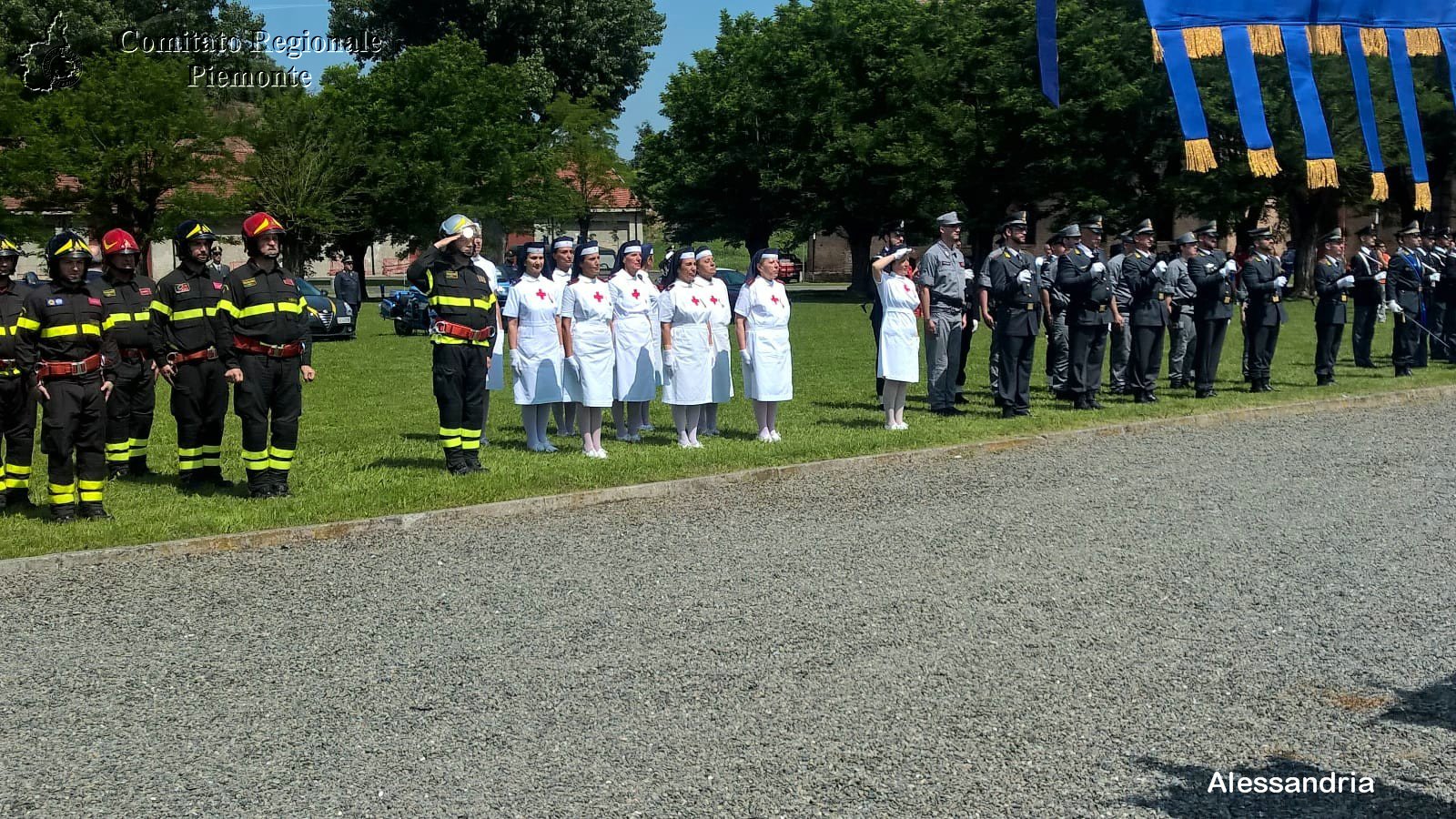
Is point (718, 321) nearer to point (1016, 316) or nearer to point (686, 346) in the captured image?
point (686, 346)

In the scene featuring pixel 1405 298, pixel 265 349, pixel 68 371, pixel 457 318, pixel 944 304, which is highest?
pixel 1405 298

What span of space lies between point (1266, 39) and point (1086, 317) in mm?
12203

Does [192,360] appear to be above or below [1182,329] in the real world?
below

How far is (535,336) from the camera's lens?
44.6 feet

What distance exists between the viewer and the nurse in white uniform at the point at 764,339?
14039 millimetres

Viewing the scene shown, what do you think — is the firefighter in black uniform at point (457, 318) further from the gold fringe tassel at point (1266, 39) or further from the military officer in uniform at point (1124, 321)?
the military officer in uniform at point (1124, 321)

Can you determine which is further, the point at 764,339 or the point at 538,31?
the point at 538,31

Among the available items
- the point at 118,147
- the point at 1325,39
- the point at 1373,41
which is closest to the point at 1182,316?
the point at 1373,41

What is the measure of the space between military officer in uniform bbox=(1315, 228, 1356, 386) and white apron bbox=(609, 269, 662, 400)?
1036 centimetres

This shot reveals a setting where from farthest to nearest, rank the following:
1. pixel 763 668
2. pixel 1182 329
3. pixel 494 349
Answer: pixel 1182 329 < pixel 494 349 < pixel 763 668

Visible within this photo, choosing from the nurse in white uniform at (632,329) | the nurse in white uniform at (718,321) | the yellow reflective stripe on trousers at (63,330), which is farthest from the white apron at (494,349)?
the yellow reflective stripe on trousers at (63,330)

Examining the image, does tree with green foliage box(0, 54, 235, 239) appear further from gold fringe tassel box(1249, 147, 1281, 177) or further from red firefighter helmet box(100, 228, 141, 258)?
gold fringe tassel box(1249, 147, 1281, 177)

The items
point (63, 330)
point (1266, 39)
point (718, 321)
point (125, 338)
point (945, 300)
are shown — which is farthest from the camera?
point (945, 300)

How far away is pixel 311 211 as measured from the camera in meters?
50.0
